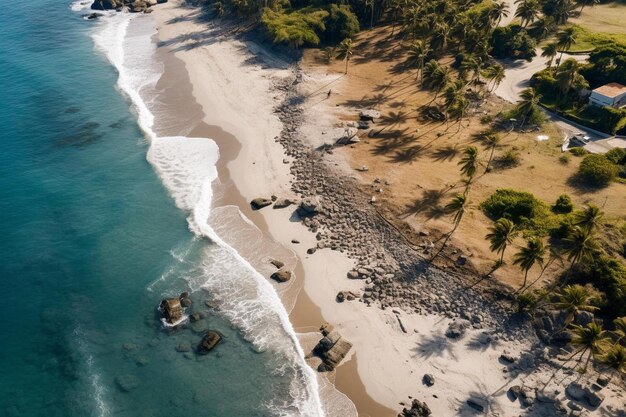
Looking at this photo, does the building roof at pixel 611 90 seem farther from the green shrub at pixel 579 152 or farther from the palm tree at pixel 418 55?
the palm tree at pixel 418 55

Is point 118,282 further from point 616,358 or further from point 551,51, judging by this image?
point 551,51

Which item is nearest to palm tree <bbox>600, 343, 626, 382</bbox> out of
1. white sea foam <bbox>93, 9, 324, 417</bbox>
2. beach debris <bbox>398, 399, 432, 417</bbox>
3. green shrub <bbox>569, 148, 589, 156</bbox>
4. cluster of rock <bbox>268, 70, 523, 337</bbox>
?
cluster of rock <bbox>268, 70, 523, 337</bbox>

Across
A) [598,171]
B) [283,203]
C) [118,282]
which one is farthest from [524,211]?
[118,282]

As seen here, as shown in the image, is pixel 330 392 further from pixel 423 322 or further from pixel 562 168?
pixel 562 168

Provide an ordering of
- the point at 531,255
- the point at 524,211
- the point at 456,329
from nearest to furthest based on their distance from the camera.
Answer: the point at 456,329 → the point at 531,255 → the point at 524,211

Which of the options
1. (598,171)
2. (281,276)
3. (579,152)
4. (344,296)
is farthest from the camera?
(579,152)

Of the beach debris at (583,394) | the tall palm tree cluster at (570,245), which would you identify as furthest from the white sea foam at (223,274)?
the tall palm tree cluster at (570,245)
